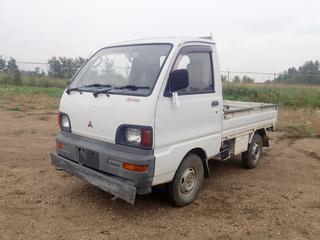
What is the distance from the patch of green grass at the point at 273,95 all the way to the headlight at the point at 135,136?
47.4 ft

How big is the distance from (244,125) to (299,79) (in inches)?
862

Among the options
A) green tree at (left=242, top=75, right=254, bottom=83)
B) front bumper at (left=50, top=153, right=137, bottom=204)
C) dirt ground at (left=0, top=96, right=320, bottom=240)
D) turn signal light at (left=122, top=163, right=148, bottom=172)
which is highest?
green tree at (left=242, top=75, right=254, bottom=83)

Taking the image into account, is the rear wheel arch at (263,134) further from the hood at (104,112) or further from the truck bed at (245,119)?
the hood at (104,112)

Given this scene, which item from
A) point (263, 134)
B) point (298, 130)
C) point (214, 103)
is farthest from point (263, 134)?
point (298, 130)

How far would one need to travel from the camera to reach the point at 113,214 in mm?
4586

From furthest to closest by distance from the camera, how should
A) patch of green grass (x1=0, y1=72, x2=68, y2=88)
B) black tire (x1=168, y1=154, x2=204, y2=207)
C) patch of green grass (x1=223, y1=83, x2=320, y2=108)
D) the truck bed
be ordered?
patch of green grass (x1=0, y1=72, x2=68, y2=88) < patch of green grass (x1=223, y1=83, x2=320, y2=108) < the truck bed < black tire (x1=168, y1=154, x2=204, y2=207)

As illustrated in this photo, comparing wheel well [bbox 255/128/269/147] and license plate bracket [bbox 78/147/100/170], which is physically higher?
license plate bracket [bbox 78/147/100/170]

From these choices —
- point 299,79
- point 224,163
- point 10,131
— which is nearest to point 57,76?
point 299,79

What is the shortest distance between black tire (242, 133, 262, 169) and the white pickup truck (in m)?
1.35

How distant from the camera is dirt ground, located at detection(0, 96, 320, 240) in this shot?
13.7 ft

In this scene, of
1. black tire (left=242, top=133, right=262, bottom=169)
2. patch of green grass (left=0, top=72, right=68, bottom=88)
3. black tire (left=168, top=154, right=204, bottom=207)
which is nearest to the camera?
black tire (left=168, top=154, right=204, bottom=207)

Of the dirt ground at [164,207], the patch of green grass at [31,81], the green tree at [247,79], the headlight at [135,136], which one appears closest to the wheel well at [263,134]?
the dirt ground at [164,207]

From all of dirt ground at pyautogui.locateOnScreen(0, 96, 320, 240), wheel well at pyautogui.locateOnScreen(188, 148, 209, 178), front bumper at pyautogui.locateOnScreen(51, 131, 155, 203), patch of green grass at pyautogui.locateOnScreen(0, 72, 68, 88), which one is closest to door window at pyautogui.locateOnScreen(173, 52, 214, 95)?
wheel well at pyautogui.locateOnScreen(188, 148, 209, 178)

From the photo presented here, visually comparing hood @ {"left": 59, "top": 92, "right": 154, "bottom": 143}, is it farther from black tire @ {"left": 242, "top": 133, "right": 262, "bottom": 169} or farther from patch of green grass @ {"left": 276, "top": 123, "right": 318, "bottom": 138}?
patch of green grass @ {"left": 276, "top": 123, "right": 318, "bottom": 138}
